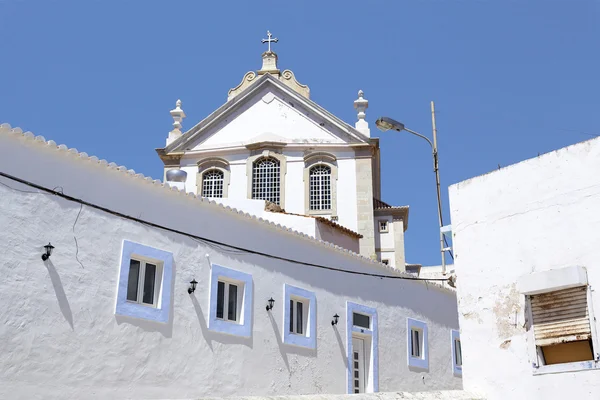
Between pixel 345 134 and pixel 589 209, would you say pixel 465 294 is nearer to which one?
pixel 589 209

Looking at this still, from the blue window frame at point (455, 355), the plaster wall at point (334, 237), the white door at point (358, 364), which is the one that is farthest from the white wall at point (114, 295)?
the blue window frame at point (455, 355)

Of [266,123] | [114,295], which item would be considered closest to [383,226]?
[266,123]

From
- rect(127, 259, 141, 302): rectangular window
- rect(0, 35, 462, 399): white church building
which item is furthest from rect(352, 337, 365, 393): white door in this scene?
rect(127, 259, 141, 302): rectangular window

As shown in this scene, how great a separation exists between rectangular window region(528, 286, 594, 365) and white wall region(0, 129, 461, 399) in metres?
5.46

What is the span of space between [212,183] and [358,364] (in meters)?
13.5

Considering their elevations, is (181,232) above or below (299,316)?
above

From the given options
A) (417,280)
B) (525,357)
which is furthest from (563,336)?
(417,280)

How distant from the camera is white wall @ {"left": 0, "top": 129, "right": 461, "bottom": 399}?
30.2 feet

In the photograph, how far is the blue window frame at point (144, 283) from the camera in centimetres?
1052

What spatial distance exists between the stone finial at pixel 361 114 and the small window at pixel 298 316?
552 inches

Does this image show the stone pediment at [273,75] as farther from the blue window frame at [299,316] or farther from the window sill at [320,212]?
the blue window frame at [299,316]

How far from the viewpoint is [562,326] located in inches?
337

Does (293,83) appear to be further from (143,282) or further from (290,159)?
(143,282)

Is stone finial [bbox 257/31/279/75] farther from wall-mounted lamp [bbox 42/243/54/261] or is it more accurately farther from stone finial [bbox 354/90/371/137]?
wall-mounted lamp [bbox 42/243/54/261]
